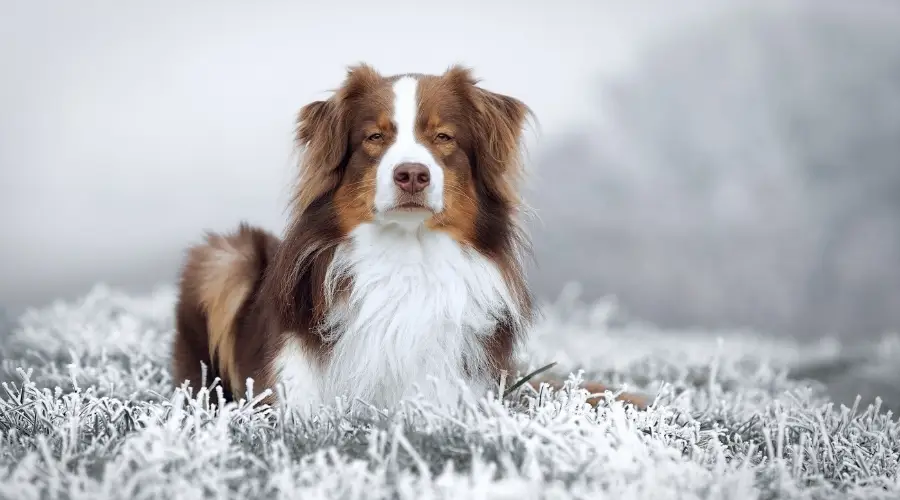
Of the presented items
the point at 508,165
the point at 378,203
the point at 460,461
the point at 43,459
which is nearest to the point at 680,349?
the point at 508,165

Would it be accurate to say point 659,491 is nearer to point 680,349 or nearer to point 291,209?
point 291,209

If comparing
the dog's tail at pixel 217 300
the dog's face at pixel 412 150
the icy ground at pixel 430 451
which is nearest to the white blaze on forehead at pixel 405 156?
the dog's face at pixel 412 150

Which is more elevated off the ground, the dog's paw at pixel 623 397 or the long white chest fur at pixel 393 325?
the long white chest fur at pixel 393 325

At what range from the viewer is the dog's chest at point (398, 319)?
12.4ft

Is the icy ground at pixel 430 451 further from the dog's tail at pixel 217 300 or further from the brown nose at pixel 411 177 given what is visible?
the brown nose at pixel 411 177

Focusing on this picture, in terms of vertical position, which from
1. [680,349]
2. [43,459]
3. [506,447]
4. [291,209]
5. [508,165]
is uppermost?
[508,165]

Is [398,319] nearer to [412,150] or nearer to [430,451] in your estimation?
[412,150]

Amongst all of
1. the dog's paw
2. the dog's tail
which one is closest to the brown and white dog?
the dog's tail

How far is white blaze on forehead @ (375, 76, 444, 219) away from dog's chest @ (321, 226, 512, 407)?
0.22 m

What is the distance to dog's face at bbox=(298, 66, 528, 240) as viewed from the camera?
362cm

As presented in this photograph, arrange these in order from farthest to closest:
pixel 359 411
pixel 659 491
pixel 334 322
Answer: pixel 334 322 < pixel 359 411 < pixel 659 491

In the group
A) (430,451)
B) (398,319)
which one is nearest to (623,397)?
(398,319)

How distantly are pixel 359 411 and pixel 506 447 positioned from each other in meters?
0.82

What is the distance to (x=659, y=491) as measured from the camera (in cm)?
262
